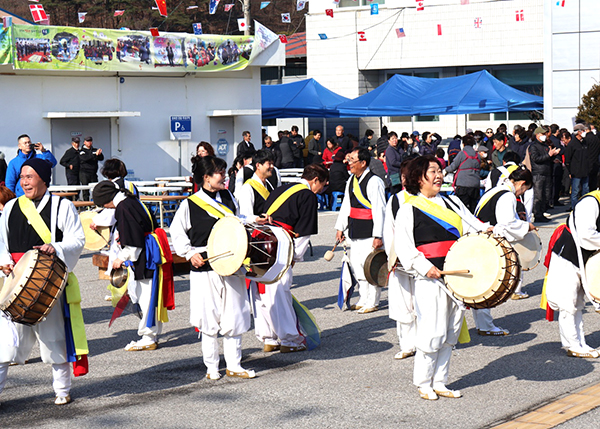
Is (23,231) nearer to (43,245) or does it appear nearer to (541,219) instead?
(43,245)

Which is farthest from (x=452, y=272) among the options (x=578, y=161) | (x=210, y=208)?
(x=578, y=161)

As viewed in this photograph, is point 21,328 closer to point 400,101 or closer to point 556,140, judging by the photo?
point 556,140

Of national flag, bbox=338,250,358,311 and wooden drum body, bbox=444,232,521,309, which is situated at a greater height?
wooden drum body, bbox=444,232,521,309

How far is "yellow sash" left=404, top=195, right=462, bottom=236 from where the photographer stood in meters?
5.98

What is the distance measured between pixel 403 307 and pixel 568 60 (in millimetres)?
18671

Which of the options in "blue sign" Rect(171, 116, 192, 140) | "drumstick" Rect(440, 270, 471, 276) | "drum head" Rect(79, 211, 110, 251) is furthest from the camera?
"blue sign" Rect(171, 116, 192, 140)

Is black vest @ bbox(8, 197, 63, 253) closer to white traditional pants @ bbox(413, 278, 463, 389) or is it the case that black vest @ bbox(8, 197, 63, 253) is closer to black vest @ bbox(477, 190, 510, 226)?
white traditional pants @ bbox(413, 278, 463, 389)

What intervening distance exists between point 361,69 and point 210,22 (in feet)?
53.3

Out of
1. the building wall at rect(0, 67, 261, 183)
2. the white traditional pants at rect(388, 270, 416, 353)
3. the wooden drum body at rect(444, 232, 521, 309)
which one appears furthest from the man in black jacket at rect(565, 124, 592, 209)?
the wooden drum body at rect(444, 232, 521, 309)

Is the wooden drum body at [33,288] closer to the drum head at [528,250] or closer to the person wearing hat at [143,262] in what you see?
the person wearing hat at [143,262]

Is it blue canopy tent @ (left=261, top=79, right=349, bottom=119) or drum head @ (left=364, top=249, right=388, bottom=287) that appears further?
blue canopy tent @ (left=261, top=79, right=349, bottom=119)

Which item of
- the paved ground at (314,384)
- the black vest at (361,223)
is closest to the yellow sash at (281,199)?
the paved ground at (314,384)

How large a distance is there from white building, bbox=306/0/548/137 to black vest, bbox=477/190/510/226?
21.9 metres

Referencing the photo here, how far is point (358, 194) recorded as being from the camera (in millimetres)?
9148
